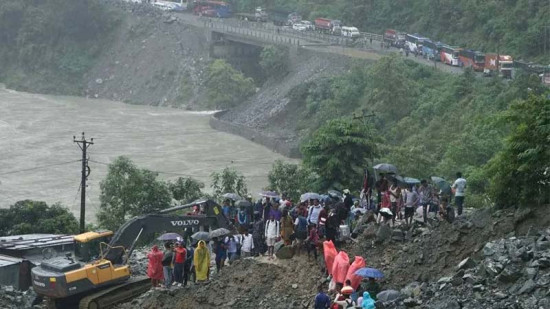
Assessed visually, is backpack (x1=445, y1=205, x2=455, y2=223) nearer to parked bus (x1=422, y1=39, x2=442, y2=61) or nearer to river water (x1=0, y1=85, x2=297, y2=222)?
river water (x1=0, y1=85, x2=297, y2=222)

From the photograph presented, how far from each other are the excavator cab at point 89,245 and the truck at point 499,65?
4081 cm

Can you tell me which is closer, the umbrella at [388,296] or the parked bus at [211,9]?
the umbrella at [388,296]

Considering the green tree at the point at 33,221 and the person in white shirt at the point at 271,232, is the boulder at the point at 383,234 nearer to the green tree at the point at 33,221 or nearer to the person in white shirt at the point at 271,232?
the person in white shirt at the point at 271,232

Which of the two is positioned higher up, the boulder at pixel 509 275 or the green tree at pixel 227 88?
the green tree at pixel 227 88

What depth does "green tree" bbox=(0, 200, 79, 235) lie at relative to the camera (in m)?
35.8

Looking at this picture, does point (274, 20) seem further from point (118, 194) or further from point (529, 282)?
point (529, 282)

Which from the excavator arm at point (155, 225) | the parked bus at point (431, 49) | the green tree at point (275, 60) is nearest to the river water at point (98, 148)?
the green tree at point (275, 60)

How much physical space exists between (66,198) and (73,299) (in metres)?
25.4

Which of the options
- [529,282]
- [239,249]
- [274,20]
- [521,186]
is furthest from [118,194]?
[274,20]

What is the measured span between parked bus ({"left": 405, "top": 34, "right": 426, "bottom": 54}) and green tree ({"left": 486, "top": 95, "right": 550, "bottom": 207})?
51302 mm

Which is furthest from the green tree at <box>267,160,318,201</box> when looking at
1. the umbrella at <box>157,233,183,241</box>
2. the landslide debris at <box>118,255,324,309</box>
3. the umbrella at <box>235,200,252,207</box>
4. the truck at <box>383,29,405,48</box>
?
the truck at <box>383,29,405,48</box>

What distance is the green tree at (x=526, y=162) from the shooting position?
72.5ft

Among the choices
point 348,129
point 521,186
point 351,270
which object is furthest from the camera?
point 348,129

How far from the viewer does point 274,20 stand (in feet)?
311
